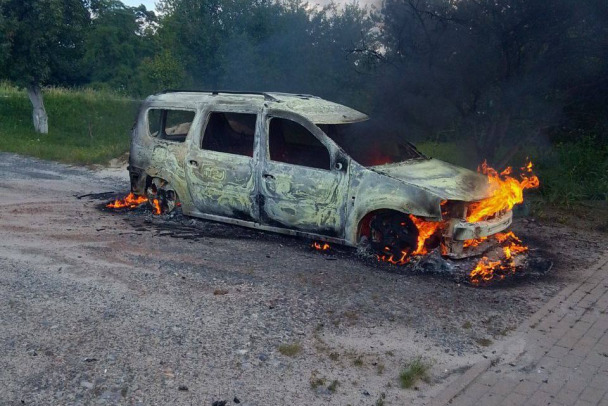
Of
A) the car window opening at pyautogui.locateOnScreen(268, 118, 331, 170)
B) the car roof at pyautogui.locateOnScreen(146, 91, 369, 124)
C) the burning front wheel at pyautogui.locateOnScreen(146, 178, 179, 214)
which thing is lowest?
the burning front wheel at pyautogui.locateOnScreen(146, 178, 179, 214)

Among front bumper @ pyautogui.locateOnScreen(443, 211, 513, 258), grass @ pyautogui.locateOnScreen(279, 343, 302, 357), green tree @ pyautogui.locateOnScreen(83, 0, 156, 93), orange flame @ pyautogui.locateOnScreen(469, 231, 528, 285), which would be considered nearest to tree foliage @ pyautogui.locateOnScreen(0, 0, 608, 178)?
front bumper @ pyautogui.locateOnScreen(443, 211, 513, 258)

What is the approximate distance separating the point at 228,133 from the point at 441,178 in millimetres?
3009

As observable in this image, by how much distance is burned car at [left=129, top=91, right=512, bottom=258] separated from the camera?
20.8 feet

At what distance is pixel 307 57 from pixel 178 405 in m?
13.9

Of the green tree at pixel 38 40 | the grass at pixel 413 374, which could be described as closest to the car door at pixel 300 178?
the grass at pixel 413 374

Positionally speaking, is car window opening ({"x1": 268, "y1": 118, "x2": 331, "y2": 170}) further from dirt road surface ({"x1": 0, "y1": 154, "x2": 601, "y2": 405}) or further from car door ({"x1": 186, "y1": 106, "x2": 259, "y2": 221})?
dirt road surface ({"x1": 0, "y1": 154, "x2": 601, "y2": 405})

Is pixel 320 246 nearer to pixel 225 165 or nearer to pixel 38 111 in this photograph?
pixel 225 165

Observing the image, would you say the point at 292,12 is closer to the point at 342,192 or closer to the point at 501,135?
the point at 501,135

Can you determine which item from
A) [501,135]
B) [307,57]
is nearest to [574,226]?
[501,135]

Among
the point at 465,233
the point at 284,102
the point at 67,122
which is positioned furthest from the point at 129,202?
the point at 67,122

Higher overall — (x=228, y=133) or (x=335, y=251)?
(x=228, y=133)

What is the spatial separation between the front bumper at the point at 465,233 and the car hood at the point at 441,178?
289 millimetres

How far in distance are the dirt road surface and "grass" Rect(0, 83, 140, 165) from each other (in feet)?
31.4

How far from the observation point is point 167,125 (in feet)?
27.8
